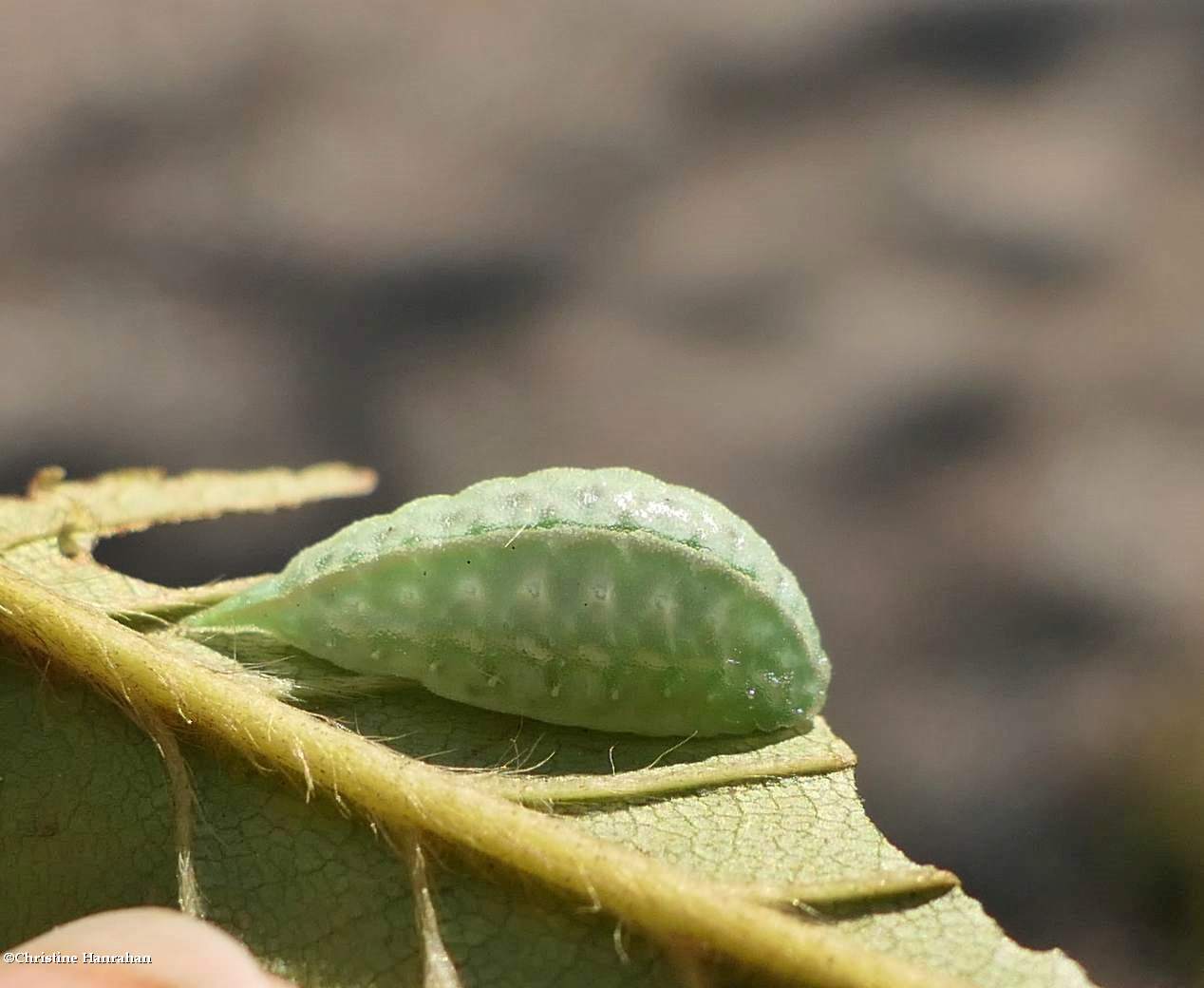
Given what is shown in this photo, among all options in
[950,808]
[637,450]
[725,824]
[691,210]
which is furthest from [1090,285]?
[725,824]

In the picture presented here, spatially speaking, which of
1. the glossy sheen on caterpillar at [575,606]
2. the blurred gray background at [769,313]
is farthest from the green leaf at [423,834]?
the blurred gray background at [769,313]

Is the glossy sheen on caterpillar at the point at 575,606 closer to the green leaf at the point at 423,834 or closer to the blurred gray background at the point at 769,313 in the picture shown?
the green leaf at the point at 423,834

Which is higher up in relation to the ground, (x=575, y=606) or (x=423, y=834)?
(x=575, y=606)

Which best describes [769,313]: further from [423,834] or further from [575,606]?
[423,834]

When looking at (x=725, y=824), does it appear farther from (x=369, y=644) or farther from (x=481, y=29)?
(x=481, y=29)

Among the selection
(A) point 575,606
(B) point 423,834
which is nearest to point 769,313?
(A) point 575,606

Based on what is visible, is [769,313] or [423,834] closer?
[423,834]
